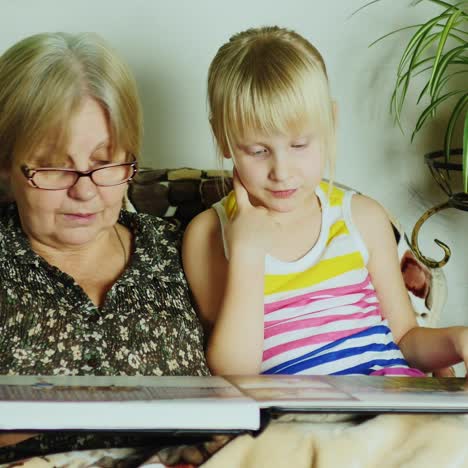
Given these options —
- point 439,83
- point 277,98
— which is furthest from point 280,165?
point 439,83

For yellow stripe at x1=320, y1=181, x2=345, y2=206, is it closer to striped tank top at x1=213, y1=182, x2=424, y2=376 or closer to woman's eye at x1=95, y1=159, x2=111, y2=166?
striped tank top at x1=213, y1=182, x2=424, y2=376

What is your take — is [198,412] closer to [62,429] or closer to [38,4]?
[62,429]

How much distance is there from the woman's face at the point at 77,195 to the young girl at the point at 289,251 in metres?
0.21

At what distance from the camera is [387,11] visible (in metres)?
2.04

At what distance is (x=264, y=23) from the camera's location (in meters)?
1.98

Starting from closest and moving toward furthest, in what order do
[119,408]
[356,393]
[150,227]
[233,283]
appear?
[119,408] → [356,393] → [233,283] → [150,227]

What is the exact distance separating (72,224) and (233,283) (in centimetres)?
28

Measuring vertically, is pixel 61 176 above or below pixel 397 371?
above

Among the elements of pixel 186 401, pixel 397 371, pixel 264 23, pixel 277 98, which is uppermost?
pixel 264 23

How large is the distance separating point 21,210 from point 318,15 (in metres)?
1.01

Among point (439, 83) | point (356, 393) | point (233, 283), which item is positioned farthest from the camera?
point (439, 83)

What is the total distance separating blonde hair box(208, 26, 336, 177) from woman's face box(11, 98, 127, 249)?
198mm

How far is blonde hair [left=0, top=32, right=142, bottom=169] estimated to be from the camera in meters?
1.24

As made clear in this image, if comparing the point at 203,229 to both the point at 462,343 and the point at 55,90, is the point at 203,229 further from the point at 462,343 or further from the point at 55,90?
the point at 462,343
